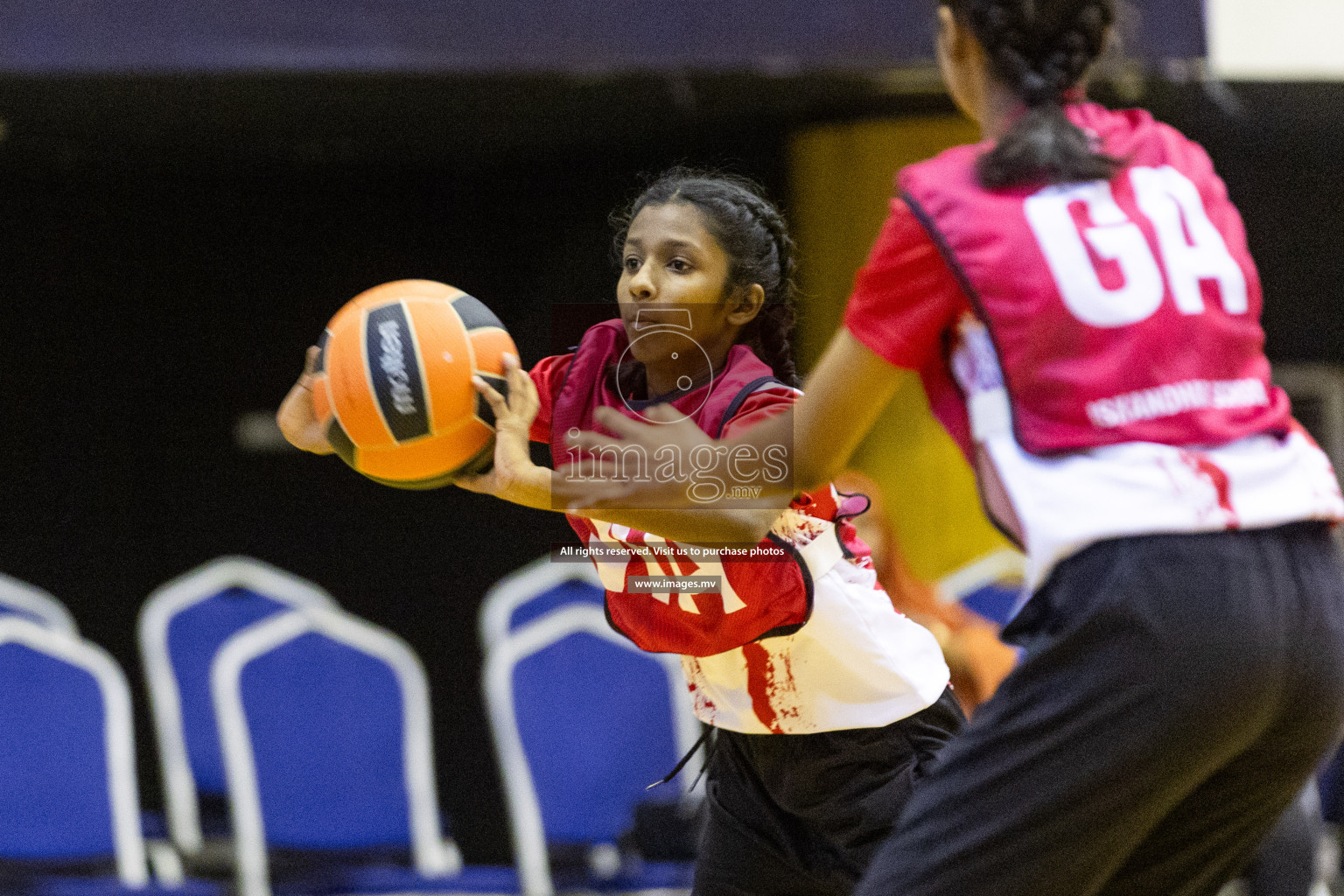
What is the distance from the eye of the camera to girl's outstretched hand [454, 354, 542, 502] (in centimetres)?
200

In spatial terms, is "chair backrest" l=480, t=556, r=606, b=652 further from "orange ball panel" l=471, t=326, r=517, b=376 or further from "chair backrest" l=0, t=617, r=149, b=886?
"orange ball panel" l=471, t=326, r=517, b=376

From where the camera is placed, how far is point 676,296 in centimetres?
215

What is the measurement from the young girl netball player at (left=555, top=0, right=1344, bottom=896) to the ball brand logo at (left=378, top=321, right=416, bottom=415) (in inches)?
30.7

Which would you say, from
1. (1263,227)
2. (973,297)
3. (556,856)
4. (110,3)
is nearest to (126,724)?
(556,856)

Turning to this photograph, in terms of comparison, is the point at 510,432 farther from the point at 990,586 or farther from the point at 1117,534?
the point at 990,586

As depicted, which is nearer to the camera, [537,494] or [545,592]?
[537,494]

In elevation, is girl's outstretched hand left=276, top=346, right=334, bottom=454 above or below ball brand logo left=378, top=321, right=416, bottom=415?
below

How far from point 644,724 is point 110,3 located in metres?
2.79

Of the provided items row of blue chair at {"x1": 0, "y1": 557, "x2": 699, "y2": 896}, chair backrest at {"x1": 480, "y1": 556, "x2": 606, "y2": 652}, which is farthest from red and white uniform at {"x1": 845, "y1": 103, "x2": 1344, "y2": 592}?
chair backrest at {"x1": 480, "y1": 556, "x2": 606, "y2": 652}

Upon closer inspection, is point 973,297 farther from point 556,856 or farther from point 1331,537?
point 556,856

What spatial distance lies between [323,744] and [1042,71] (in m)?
2.96

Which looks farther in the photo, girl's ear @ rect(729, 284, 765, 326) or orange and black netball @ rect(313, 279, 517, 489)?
girl's ear @ rect(729, 284, 765, 326)

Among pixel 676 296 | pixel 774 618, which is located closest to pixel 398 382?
pixel 676 296

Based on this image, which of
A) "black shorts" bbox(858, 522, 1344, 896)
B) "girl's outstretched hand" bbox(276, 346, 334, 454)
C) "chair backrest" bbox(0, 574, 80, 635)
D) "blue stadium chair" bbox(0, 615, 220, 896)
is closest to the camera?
"black shorts" bbox(858, 522, 1344, 896)
